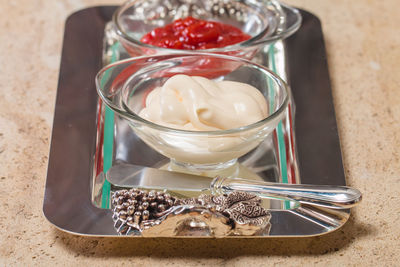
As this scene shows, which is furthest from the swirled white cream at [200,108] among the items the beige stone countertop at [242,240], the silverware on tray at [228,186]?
the beige stone countertop at [242,240]

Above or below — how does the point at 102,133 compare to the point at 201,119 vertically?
below

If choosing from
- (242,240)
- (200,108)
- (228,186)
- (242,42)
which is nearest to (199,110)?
(200,108)

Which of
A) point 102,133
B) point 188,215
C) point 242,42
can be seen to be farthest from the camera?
point 242,42

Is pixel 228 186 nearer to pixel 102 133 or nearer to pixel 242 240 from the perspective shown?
pixel 242 240

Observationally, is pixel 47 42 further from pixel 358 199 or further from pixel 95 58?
pixel 358 199

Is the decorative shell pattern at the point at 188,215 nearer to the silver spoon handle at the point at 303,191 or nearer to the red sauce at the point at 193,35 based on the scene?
the silver spoon handle at the point at 303,191

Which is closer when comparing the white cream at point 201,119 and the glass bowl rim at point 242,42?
the white cream at point 201,119
